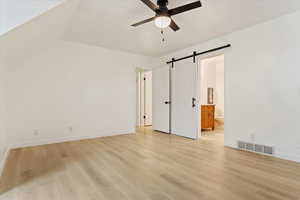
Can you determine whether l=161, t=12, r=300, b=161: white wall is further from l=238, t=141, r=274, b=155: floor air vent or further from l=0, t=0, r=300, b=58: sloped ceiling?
l=0, t=0, r=300, b=58: sloped ceiling

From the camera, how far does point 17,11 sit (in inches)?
71.7

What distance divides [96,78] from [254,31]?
3.86 m

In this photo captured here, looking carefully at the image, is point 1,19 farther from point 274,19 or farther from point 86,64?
point 274,19

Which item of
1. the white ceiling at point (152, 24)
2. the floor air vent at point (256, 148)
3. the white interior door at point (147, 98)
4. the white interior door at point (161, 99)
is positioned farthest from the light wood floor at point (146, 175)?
the white interior door at point (147, 98)

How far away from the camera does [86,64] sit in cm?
420

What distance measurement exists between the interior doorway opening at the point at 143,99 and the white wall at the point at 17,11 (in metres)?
4.49

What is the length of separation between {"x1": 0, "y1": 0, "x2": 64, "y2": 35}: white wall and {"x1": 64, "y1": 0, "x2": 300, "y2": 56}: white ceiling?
68 cm

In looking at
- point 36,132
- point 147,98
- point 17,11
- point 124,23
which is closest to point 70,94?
point 36,132

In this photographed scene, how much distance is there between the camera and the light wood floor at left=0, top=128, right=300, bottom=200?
1.71 m

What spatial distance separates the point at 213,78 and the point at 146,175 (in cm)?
544

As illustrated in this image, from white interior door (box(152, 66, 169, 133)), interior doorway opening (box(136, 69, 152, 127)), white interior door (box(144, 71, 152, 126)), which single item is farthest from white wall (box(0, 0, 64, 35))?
white interior door (box(144, 71, 152, 126))

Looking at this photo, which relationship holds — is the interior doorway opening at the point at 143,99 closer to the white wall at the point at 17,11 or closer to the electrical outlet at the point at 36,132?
the electrical outlet at the point at 36,132

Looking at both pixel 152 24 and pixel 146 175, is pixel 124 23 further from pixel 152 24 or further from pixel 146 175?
pixel 146 175

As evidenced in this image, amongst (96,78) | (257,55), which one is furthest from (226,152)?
(96,78)
